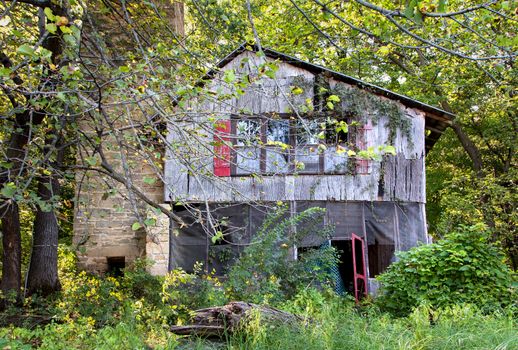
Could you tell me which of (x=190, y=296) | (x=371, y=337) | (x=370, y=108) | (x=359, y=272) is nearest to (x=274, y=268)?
(x=190, y=296)

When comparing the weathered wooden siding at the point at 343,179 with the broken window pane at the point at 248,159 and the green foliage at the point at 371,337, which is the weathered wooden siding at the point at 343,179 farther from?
the green foliage at the point at 371,337

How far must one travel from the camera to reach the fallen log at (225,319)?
4.68 meters

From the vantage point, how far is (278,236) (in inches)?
330

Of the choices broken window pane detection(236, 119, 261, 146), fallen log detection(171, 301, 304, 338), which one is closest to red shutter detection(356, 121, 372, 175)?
broken window pane detection(236, 119, 261, 146)

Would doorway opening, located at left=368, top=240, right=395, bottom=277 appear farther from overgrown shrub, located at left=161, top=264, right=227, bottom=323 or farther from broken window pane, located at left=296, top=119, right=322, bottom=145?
overgrown shrub, located at left=161, top=264, right=227, bottom=323

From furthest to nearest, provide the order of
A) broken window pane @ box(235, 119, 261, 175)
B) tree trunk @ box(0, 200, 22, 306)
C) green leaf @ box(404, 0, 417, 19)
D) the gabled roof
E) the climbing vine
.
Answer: the climbing vine → the gabled roof → tree trunk @ box(0, 200, 22, 306) → broken window pane @ box(235, 119, 261, 175) → green leaf @ box(404, 0, 417, 19)

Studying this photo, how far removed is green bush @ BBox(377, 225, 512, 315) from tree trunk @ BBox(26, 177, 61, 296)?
6.07m

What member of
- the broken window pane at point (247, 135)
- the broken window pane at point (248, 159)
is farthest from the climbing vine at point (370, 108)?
the broken window pane at point (247, 135)

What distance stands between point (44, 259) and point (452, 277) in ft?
24.2

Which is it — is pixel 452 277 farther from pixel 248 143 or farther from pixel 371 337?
pixel 248 143

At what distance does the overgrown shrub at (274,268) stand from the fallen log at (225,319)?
1938mm

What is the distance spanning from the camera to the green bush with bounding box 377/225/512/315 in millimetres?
7473

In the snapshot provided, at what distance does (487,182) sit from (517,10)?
12102mm

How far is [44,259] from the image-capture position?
9.23 meters
